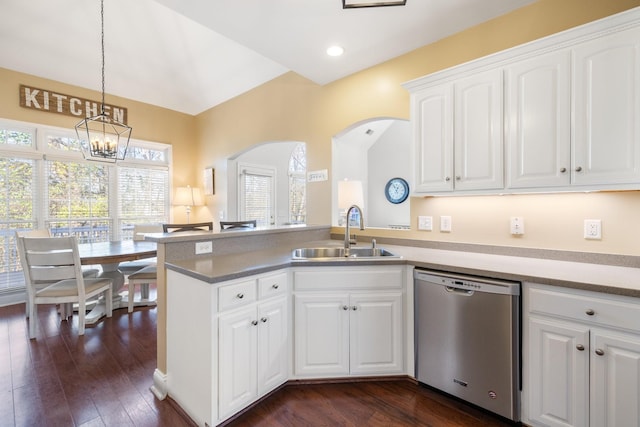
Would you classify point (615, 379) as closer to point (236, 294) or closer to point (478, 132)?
point (478, 132)

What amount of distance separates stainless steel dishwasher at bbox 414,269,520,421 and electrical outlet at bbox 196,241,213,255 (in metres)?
1.50

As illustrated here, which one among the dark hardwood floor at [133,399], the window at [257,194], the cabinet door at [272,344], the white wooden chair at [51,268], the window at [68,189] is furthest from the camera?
the window at [257,194]

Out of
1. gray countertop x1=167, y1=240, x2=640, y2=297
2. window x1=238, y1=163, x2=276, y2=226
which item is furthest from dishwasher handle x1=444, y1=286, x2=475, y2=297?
window x1=238, y1=163, x2=276, y2=226

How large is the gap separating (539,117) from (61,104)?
5.53 meters

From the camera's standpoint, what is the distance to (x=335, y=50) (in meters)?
2.63

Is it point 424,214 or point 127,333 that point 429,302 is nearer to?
point 424,214

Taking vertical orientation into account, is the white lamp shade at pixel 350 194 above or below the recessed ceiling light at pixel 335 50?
below

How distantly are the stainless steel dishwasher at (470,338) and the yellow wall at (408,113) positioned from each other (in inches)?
27.7

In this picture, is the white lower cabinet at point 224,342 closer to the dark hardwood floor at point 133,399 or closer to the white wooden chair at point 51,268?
the dark hardwood floor at point 133,399

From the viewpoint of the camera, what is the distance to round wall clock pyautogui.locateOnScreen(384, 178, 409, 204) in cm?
602

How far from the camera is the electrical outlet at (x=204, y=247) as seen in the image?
209 centimetres

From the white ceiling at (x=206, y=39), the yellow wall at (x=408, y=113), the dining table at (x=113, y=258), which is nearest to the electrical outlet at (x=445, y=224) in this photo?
the yellow wall at (x=408, y=113)

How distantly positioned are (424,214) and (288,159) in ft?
14.0

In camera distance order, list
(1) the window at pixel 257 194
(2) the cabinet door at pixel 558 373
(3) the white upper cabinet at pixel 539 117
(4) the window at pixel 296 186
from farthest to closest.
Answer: (4) the window at pixel 296 186, (1) the window at pixel 257 194, (3) the white upper cabinet at pixel 539 117, (2) the cabinet door at pixel 558 373
